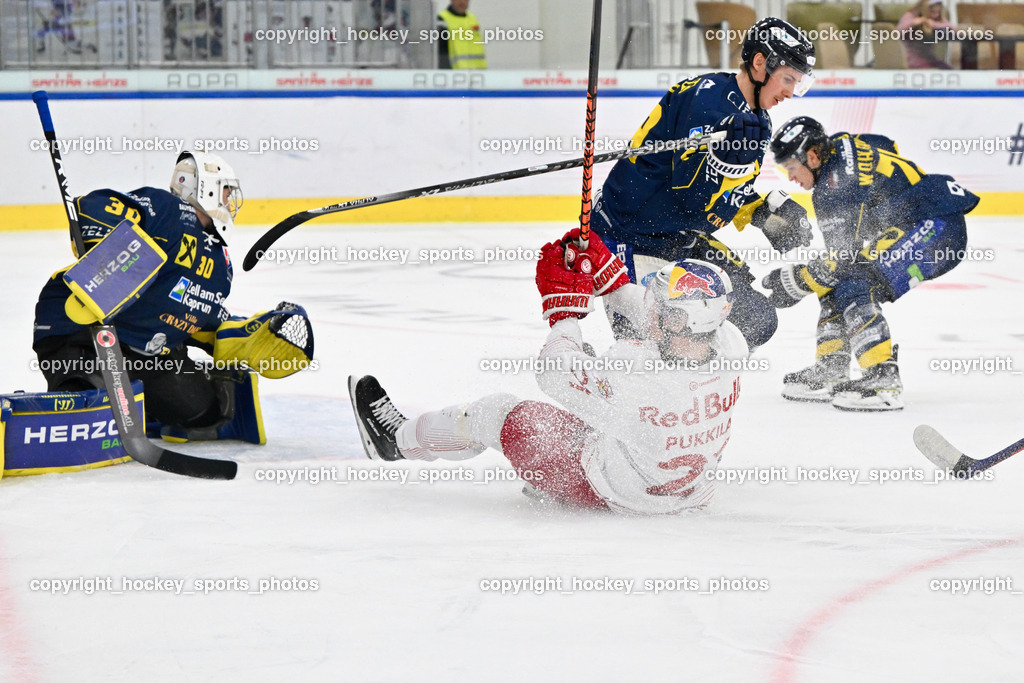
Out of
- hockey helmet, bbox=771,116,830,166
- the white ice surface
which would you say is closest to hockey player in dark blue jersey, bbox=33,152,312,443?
the white ice surface

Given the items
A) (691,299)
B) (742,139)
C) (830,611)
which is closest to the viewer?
(830,611)

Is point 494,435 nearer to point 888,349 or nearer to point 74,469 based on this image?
point 74,469

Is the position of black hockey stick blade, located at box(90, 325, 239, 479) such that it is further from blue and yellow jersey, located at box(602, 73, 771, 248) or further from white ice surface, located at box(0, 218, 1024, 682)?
blue and yellow jersey, located at box(602, 73, 771, 248)

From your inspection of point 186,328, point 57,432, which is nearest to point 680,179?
point 186,328

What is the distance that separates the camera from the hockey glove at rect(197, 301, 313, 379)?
371 cm

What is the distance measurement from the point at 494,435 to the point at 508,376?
2090 mm

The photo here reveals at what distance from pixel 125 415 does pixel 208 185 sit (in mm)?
844

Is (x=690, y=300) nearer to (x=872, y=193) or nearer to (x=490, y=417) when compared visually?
(x=490, y=417)

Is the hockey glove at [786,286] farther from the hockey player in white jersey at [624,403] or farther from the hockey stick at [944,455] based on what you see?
the hockey player in white jersey at [624,403]

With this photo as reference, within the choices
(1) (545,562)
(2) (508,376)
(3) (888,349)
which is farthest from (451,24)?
(1) (545,562)

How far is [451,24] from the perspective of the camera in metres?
10.3

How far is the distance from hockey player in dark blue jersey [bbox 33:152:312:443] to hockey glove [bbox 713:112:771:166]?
1335 millimetres

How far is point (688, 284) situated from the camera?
266 centimetres

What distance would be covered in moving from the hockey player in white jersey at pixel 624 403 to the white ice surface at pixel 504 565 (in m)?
0.10
